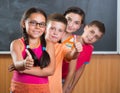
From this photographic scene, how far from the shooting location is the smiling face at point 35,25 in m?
1.31

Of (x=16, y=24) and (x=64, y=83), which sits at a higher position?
(x=16, y=24)

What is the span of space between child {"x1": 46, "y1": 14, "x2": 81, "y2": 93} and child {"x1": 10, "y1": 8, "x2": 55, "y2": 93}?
11 cm

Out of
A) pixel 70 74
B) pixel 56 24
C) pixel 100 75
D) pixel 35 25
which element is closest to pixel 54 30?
pixel 56 24

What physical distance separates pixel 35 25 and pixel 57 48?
250mm

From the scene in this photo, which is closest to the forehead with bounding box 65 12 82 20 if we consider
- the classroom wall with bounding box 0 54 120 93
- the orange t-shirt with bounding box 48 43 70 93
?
the orange t-shirt with bounding box 48 43 70 93

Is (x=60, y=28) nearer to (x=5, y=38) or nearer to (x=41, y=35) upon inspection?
(x=41, y=35)

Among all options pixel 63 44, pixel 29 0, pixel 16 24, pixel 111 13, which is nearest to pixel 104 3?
pixel 111 13

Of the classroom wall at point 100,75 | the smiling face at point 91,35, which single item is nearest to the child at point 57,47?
the smiling face at point 91,35

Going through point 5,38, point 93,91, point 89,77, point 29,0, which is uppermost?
point 29,0

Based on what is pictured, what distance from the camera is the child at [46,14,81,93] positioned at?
1.45m

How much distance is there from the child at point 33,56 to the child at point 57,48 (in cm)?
11

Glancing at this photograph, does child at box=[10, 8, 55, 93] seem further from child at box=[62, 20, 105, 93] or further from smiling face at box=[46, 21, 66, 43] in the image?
child at box=[62, 20, 105, 93]

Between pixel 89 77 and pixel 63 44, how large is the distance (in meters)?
1.46

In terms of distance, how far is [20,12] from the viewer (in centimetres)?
276
